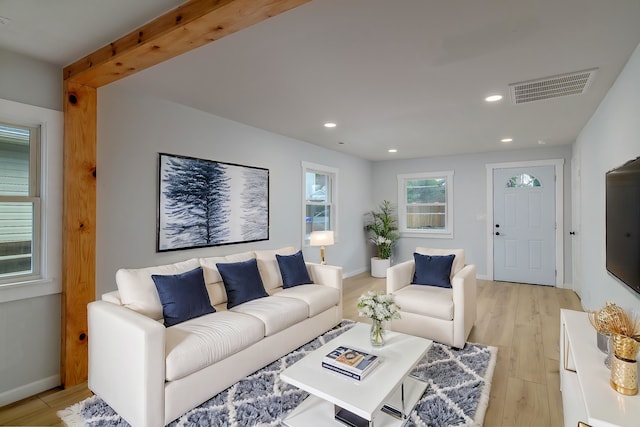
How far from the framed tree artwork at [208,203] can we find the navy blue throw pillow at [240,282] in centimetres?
65

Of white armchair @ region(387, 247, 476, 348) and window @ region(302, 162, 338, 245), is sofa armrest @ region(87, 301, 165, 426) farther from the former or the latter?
window @ region(302, 162, 338, 245)

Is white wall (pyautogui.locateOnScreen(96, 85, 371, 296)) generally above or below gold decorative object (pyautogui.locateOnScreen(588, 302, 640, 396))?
above

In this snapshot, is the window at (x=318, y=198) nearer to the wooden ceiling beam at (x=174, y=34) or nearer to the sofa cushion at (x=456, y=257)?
the sofa cushion at (x=456, y=257)

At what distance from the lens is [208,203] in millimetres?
3586

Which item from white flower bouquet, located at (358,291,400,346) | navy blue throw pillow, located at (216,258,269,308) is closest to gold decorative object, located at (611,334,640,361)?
white flower bouquet, located at (358,291,400,346)

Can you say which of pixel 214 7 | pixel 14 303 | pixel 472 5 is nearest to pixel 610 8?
pixel 472 5

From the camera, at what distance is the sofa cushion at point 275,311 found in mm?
2648

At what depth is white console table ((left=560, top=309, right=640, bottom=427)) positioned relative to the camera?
127 cm

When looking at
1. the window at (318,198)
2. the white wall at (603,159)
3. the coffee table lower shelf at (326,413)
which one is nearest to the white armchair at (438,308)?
the coffee table lower shelf at (326,413)

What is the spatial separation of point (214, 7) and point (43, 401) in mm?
2843

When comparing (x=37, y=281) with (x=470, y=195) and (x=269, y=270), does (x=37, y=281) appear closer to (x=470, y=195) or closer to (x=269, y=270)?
(x=269, y=270)

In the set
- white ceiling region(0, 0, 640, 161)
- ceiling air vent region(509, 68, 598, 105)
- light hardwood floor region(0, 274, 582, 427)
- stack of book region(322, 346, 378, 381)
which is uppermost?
white ceiling region(0, 0, 640, 161)

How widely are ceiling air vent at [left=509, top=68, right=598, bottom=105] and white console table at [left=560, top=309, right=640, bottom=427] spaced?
187 centimetres

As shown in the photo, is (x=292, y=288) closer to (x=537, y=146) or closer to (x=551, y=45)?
(x=551, y=45)
